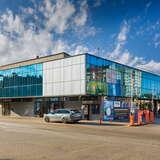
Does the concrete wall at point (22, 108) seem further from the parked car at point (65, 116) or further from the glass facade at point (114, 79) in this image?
the parked car at point (65, 116)

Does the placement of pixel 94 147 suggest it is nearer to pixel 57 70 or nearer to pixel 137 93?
pixel 57 70

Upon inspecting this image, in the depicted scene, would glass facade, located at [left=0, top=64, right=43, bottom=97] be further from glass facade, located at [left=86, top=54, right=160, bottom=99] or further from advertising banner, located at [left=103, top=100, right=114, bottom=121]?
advertising banner, located at [left=103, top=100, right=114, bottom=121]

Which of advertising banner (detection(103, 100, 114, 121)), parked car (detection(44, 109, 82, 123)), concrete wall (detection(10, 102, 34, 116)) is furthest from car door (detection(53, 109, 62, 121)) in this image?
concrete wall (detection(10, 102, 34, 116))

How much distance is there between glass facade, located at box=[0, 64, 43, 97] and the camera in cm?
4681

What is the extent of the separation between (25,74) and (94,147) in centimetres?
3851

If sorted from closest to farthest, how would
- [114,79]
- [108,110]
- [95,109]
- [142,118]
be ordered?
[142,118], [108,110], [95,109], [114,79]

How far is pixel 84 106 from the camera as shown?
4031cm

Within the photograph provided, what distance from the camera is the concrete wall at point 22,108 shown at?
50791 millimetres

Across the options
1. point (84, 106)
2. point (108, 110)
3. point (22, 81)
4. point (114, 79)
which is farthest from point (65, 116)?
point (22, 81)

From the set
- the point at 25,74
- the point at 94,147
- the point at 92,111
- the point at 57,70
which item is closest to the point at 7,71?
the point at 25,74

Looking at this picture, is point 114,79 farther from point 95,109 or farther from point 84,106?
point 84,106

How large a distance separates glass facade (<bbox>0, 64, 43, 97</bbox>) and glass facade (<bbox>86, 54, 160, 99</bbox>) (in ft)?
34.3

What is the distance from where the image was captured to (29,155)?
34.2 ft

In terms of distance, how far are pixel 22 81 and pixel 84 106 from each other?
14.6 meters
